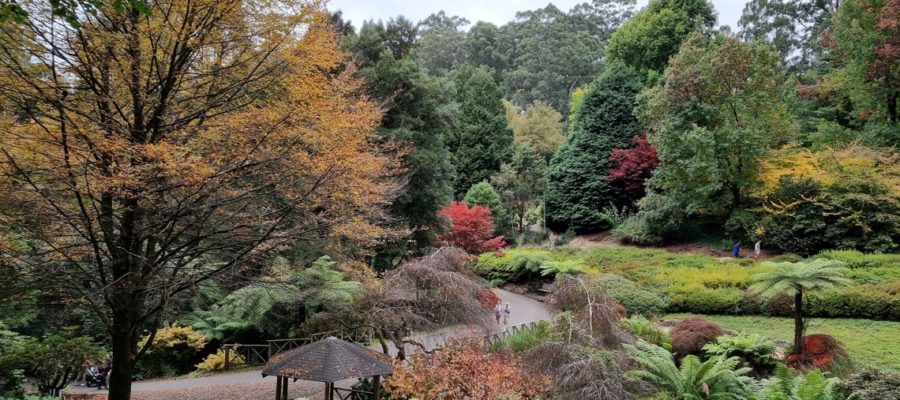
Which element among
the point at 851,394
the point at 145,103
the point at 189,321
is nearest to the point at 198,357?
the point at 189,321

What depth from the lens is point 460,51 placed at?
250 feet

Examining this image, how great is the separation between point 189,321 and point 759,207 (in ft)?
74.0

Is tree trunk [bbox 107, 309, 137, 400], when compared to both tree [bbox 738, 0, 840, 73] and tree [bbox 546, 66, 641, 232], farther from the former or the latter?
tree [bbox 738, 0, 840, 73]

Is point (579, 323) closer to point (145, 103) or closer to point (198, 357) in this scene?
point (145, 103)

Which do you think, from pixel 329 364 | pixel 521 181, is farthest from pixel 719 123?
pixel 329 364

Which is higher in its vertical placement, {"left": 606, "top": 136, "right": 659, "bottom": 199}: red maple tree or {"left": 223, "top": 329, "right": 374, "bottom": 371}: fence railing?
{"left": 606, "top": 136, "right": 659, "bottom": 199}: red maple tree

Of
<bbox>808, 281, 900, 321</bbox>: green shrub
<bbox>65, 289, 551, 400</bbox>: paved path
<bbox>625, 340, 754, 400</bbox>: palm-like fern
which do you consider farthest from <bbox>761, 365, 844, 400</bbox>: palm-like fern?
<bbox>808, 281, 900, 321</bbox>: green shrub

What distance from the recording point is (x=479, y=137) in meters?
39.1

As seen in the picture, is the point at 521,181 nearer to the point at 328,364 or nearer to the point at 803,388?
the point at 328,364

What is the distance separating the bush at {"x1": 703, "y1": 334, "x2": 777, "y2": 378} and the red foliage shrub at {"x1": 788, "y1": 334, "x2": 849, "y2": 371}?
46 centimetres

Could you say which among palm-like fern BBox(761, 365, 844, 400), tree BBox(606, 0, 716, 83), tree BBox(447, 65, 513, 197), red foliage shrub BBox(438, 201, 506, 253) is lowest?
palm-like fern BBox(761, 365, 844, 400)

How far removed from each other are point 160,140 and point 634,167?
85.9 ft

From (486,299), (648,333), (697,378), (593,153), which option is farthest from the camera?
(593,153)

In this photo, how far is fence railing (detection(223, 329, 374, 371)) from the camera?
50.0ft
